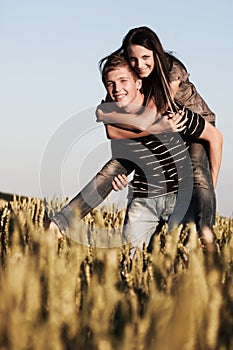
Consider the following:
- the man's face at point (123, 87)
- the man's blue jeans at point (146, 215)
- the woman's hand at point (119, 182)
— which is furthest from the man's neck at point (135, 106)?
the man's blue jeans at point (146, 215)

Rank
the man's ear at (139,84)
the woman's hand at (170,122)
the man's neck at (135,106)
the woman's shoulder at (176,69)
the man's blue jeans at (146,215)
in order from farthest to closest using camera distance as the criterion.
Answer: the man's blue jeans at (146,215)
the woman's shoulder at (176,69)
the man's ear at (139,84)
the man's neck at (135,106)
the woman's hand at (170,122)

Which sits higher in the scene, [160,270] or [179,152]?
[179,152]

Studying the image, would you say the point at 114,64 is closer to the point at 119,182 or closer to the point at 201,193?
the point at 119,182

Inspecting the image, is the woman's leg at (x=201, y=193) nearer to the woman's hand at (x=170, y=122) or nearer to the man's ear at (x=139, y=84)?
the woman's hand at (x=170, y=122)

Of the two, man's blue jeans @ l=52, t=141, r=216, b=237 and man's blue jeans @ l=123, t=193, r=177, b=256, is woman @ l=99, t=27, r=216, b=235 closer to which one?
man's blue jeans @ l=52, t=141, r=216, b=237

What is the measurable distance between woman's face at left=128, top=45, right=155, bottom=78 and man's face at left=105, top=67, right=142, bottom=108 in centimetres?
6

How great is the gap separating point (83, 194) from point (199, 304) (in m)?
2.66

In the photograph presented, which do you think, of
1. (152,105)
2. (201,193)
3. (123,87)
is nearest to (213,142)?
(201,193)

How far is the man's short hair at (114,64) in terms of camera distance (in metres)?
3.71

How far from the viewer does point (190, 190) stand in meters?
3.73

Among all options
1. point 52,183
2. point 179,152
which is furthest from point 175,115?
point 52,183

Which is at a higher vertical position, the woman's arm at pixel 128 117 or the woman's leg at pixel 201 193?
the woman's arm at pixel 128 117

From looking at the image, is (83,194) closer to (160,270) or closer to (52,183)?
(52,183)

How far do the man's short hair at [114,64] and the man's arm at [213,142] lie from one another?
20.0 inches
